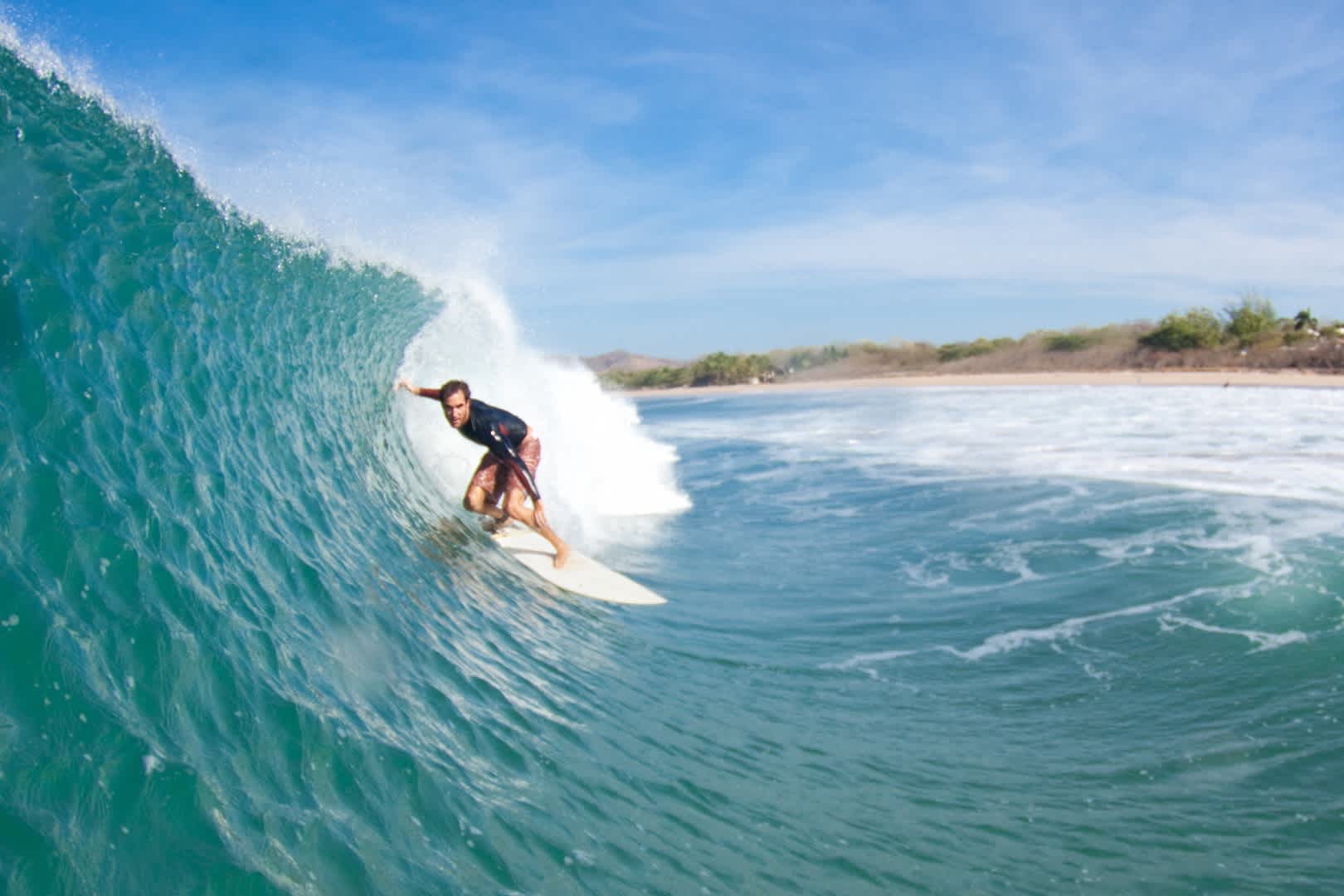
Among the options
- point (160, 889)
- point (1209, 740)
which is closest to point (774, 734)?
point (1209, 740)

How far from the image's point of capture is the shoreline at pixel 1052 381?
3625cm

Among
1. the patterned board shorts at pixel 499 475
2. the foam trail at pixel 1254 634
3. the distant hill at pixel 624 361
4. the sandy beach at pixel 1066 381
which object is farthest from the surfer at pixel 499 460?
the distant hill at pixel 624 361

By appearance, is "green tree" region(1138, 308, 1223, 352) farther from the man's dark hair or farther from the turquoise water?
the man's dark hair

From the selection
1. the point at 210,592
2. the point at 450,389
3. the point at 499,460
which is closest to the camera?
the point at 210,592

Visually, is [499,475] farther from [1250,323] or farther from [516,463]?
[1250,323]

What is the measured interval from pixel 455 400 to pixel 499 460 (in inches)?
40.3

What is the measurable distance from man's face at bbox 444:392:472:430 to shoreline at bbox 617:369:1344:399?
117 ft

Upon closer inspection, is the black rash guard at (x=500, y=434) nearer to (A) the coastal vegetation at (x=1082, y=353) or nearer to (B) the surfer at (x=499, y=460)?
(B) the surfer at (x=499, y=460)

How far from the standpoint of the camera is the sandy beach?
3622 cm

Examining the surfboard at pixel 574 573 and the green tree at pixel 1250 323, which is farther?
the green tree at pixel 1250 323

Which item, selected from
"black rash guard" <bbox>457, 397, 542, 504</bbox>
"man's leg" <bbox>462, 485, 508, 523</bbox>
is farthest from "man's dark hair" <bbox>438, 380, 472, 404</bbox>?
"man's leg" <bbox>462, 485, 508, 523</bbox>

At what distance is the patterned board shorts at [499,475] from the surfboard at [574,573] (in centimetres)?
43

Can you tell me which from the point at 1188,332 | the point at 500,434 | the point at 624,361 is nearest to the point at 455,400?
the point at 500,434

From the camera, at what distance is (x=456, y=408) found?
6.52 metres
